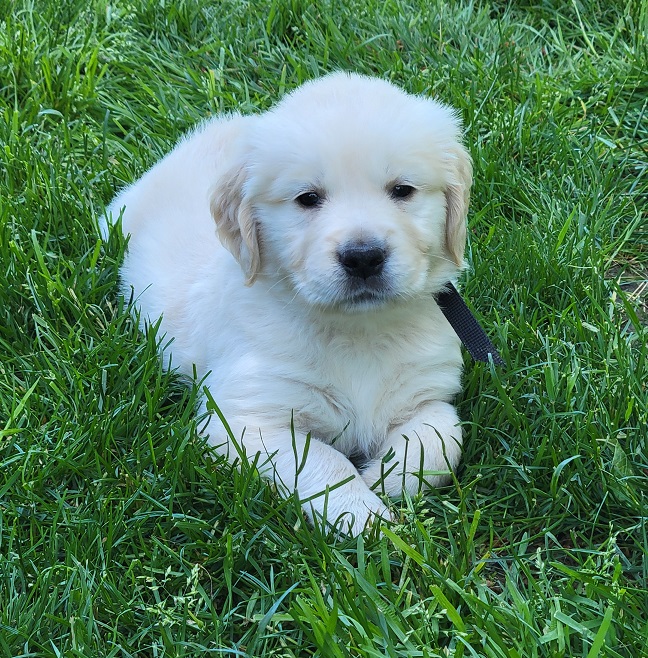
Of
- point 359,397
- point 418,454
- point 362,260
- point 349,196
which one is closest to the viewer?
point 362,260

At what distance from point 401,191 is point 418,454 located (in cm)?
85

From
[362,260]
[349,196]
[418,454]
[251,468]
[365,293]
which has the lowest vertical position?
[418,454]

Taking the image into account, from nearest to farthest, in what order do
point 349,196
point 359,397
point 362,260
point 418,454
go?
point 362,260
point 349,196
point 418,454
point 359,397

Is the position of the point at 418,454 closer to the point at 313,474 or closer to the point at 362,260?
the point at 313,474

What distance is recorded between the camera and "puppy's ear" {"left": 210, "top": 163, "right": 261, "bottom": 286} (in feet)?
10.4

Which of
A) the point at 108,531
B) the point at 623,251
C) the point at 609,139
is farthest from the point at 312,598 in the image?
the point at 609,139

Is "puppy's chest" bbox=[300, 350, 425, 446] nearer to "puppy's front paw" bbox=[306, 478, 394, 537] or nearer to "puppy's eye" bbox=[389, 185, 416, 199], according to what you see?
"puppy's front paw" bbox=[306, 478, 394, 537]

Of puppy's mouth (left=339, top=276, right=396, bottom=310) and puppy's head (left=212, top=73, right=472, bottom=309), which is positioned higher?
puppy's head (left=212, top=73, right=472, bottom=309)

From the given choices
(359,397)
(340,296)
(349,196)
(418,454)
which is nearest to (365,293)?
(340,296)

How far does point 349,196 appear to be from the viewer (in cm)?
297

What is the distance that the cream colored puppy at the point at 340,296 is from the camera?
294cm

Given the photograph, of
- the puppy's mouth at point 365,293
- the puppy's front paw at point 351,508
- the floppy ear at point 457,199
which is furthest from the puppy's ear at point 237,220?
the puppy's front paw at point 351,508

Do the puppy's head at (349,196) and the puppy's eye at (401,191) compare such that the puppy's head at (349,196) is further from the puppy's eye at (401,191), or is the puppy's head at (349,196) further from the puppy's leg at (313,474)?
the puppy's leg at (313,474)

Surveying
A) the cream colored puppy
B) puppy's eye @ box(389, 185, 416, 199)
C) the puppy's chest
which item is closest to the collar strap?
the cream colored puppy
